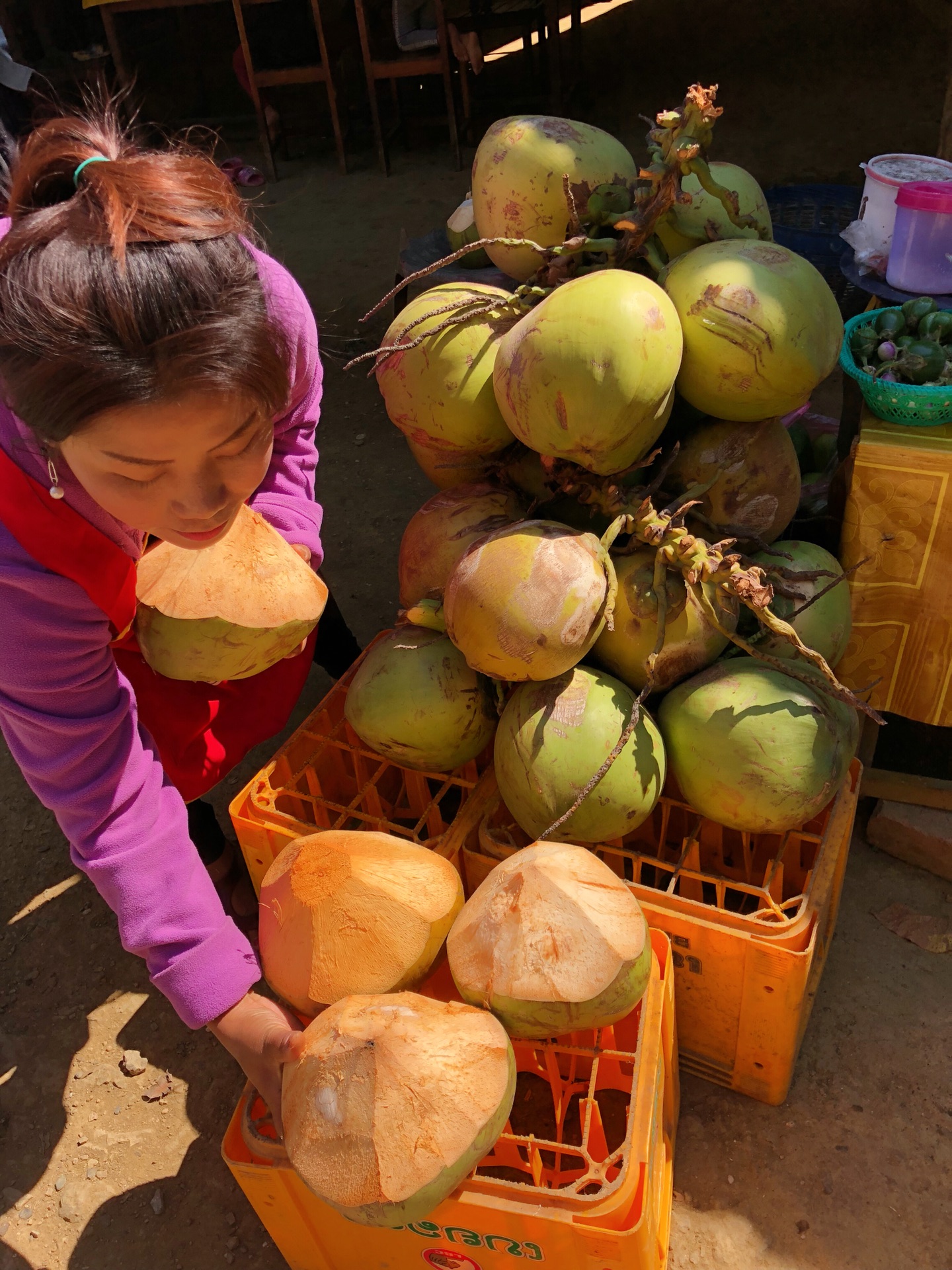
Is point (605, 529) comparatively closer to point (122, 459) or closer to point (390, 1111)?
point (122, 459)

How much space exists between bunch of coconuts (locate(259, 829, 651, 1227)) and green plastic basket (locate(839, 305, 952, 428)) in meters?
1.08

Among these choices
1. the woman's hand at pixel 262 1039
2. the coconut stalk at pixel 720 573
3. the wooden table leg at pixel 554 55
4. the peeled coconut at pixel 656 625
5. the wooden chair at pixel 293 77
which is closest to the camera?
the woman's hand at pixel 262 1039

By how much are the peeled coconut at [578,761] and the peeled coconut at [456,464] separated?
0.52 meters

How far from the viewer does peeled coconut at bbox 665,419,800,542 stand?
171 cm

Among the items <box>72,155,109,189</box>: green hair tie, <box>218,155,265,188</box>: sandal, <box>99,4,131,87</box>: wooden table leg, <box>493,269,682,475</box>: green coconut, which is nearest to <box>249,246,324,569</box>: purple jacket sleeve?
<box>493,269,682,475</box>: green coconut

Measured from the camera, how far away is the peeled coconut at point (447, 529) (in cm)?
178

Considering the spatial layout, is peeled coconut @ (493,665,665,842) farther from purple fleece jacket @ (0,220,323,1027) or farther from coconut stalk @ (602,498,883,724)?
purple fleece jacket @ (0,220,323,1027)

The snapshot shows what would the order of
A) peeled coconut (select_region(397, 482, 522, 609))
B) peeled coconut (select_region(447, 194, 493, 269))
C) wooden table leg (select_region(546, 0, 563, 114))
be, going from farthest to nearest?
1. wooden table leg (select_region(546, 0, 563, 114))
2. peeled coconut (select_region(447, 194, 493, 269))
3. peeled coconut (select_region(397, 482, 522, 609))

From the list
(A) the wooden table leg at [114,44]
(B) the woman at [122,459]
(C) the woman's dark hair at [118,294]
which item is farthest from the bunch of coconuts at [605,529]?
(A) the wooden table leg at [114,44]

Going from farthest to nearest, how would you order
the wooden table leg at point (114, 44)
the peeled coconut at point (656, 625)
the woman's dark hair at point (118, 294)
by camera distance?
the wooden table leg at point (114, 44) < the peeled coconut at point (656, 625) < the woman's dark hair at point (118, 294)

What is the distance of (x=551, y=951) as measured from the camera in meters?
1.28

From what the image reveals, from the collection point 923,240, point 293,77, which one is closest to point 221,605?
point 923,240

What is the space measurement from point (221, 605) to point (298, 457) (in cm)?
51

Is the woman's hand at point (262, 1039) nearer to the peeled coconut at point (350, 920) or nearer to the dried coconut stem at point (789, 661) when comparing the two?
the peeled coconut at point (350, 920)
